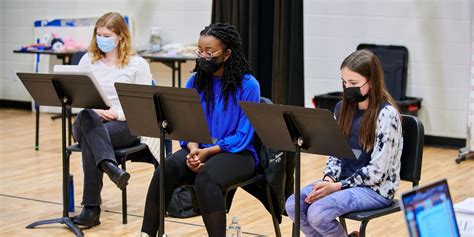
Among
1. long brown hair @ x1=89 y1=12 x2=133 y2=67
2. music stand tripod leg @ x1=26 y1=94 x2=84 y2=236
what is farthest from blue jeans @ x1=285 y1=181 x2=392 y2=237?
long brown hair @ x1=89 y1=12 x2=133 y2=67

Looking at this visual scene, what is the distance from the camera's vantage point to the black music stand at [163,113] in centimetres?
366

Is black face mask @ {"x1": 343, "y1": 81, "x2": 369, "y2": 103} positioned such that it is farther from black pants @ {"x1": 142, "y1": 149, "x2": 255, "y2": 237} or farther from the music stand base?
the music stand base

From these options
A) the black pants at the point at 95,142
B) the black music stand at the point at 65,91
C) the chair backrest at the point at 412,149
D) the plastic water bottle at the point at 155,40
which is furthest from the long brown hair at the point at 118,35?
the plastic water bottle at the point at 155,40

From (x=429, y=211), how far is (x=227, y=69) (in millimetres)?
2375

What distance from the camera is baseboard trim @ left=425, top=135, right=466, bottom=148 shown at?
7.63m

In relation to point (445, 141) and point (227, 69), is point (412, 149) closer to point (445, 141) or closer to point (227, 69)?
point (227, 69)

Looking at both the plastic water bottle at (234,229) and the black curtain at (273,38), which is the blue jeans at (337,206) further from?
the black curtain at (273,38)

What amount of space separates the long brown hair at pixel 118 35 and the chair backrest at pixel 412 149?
2.04 m

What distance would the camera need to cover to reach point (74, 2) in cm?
970

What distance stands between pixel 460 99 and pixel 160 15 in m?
3.50

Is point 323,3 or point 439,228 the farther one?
point 323,3

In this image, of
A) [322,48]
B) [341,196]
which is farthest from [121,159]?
[322,48]

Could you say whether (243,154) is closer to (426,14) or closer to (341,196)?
(341,196)

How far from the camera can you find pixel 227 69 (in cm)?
413
